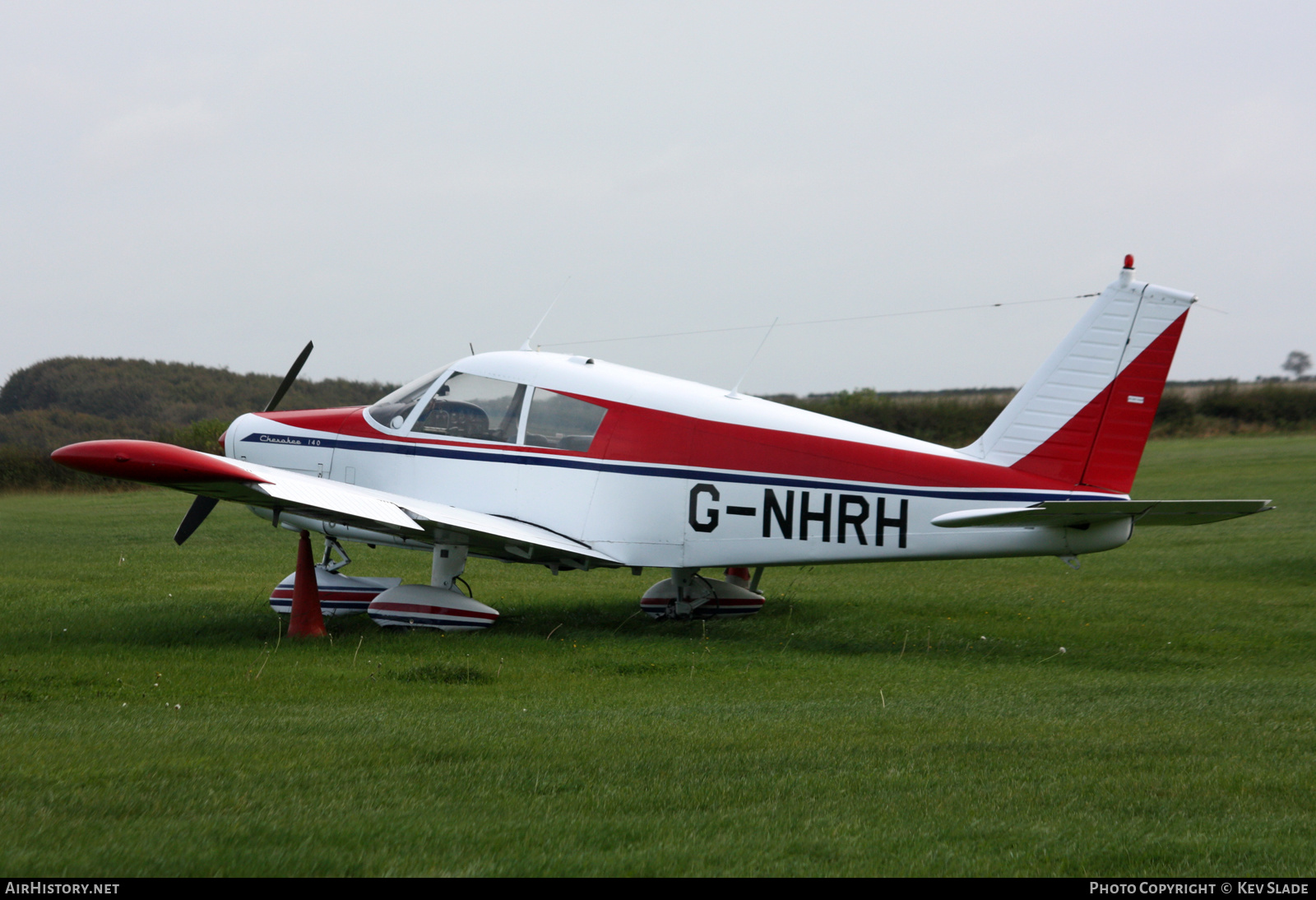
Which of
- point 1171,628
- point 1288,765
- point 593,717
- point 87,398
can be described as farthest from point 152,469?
point 87,398

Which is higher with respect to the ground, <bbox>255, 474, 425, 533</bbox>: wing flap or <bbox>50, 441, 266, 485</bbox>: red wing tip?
<bbox>50, 441, 266, 485</bbox>: red wing tip

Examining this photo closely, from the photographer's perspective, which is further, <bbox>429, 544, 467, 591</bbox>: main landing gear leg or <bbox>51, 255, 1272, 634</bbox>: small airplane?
<bbox>429, 544, 467, 591</bbox>: main landing gear leg

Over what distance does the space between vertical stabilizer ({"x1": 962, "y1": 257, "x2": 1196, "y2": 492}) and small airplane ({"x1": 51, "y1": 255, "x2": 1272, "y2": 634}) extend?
0.01 meters

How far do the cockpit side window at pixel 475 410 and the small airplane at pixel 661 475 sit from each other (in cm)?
2

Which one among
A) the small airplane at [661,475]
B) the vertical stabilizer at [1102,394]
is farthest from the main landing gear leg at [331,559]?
the vertical stabilizer at [1102,394]

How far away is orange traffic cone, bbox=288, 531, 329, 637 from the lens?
31.4ft

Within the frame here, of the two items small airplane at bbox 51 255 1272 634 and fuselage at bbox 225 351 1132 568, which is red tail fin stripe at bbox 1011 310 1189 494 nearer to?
small airplane at bbox 51 255 1272 634

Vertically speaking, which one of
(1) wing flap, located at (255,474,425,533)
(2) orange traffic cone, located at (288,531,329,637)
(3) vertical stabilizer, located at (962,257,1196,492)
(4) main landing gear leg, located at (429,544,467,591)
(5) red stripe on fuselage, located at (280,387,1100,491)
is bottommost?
(2) orange traffic cone, located at (288,531,329,637)

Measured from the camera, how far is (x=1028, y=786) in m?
4.91

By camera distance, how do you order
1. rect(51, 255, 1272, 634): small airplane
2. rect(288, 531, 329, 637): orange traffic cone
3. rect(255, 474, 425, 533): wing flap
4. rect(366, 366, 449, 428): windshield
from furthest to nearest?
rect(366, 366, 449, 428): windshield < rect(288, 531, 329, 637): orange traffic cone < rect(51, 255, 1272, 634): small airplane < rect(255, 474, 425, 533): wing flap

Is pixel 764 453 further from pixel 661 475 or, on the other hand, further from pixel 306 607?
pixel 306 607

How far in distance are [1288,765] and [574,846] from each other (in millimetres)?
3631

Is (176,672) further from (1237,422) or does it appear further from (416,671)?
(1237,422)

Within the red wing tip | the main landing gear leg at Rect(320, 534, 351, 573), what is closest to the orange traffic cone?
the main landing gear leg at Rect(320, 534, 351, 573)
